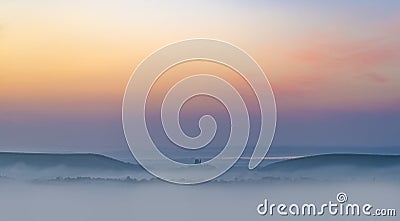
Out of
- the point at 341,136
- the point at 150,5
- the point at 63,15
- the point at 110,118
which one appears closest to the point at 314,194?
the point at 341,136

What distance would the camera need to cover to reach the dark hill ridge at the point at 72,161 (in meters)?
1.92

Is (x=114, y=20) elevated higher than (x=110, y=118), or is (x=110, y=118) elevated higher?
(x=114, y=20)

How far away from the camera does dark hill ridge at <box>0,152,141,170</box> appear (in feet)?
6.31

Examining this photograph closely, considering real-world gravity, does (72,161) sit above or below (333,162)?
below

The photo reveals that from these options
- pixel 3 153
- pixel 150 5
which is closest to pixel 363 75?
pixel 150 5

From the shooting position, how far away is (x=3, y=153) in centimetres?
196

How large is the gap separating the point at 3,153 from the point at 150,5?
0.89 meters

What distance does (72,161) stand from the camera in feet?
6.33

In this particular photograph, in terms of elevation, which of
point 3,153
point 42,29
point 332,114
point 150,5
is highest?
point 150,5

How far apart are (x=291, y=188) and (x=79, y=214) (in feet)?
2.98

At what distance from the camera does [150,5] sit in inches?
75.6

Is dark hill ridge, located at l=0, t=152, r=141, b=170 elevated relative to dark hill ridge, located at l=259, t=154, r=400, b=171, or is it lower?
lower

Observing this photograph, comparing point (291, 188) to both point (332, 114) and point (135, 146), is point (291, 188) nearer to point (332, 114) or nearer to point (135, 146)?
point (332, 114)

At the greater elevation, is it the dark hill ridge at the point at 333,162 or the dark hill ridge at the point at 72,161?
the dark hill ridge at the point at 333,162
